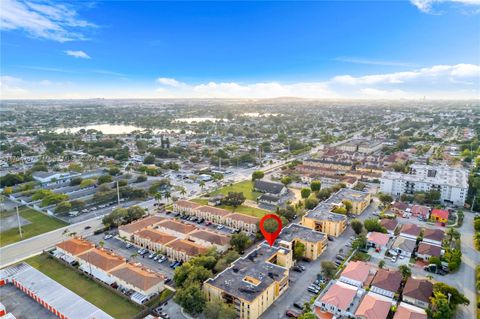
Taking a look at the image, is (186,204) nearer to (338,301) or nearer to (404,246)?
(338,301)

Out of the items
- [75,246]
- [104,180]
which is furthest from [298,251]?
[104,180]

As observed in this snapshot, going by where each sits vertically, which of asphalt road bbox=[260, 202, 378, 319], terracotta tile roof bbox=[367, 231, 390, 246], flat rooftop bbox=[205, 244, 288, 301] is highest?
flat rooftop bbox=[205, 244, 288, 301]

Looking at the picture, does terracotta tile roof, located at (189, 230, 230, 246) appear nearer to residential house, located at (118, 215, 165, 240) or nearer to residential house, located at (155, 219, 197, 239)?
residential house, located at (155, 219, 197, 239)

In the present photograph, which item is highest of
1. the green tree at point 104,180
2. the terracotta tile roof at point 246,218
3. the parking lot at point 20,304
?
the green tree at point 104,180

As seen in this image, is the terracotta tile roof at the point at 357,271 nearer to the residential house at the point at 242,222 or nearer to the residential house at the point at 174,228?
the residential house at the point at 242,222

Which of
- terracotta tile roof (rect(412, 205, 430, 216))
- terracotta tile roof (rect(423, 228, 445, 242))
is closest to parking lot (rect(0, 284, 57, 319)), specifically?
terracotta tile roof (rect(423, 228, 445, 242))

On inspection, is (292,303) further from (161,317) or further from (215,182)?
(215,182)

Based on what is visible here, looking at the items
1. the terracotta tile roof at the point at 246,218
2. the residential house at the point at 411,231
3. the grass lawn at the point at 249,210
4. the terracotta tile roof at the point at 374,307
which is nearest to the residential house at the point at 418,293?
the terracotta tile roof at the point at 374,307

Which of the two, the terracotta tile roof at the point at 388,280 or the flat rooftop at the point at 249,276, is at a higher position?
the flat rooftop at the point at 249,276
